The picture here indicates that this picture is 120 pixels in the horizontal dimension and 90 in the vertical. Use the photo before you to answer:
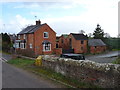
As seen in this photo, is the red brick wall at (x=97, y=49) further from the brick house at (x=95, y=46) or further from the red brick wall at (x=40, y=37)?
the red brick wall at (x=40, y=37)

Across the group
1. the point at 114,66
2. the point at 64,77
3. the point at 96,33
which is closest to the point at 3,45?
the point at 96,33

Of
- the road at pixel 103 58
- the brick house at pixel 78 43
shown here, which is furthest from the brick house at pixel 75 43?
the road at pixel 103 58

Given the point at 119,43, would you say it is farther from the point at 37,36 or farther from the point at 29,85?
the point at 29,85

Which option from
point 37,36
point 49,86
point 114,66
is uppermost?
point 37,36

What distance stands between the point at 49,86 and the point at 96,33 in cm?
6040

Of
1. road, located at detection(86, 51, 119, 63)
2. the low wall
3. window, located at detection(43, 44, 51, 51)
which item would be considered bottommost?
road, located at detection(86, 51, 119, 63)

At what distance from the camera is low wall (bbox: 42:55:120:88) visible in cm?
907

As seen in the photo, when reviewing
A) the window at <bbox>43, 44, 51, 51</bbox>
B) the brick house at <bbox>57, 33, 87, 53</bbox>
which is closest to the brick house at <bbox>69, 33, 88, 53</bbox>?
the brick house at <bbox>57, 33, 87, 53</bbox>

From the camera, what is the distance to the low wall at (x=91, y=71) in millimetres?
9070

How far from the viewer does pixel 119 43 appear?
62.3m

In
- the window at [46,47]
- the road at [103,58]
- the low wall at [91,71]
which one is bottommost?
→ the road at [103,58]

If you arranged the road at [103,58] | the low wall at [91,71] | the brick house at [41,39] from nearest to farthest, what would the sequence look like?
the low wall at [91,71], the road at [103,58], the brick house at [41,39]

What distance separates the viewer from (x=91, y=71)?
10.5 meters

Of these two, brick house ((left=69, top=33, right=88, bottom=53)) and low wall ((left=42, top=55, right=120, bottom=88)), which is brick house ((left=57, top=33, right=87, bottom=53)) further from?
low wall ((left=42, top=55, right=120, bottom=88))
